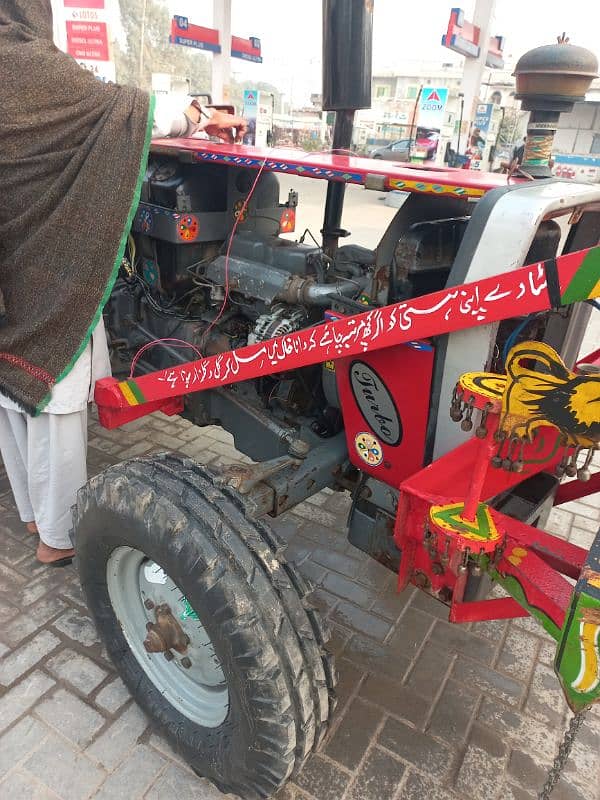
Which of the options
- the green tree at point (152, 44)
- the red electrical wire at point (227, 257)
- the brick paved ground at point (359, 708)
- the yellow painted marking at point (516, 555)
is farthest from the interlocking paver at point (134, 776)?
the green tree at point (152, 44)

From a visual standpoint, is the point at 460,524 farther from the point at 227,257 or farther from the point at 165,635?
the point at 227,257

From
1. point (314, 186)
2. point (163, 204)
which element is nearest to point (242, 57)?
point (314, 186)

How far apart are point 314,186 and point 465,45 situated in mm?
5969

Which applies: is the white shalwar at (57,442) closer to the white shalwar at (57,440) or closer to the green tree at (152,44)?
the white shalwar at (57,440)

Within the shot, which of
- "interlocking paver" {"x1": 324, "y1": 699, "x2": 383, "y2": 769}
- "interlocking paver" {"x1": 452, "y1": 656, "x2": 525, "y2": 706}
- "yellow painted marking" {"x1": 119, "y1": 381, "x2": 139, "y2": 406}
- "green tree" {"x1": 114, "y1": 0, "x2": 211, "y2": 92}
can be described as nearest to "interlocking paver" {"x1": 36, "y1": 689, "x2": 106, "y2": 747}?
"interlocking paver" {"x1": 324, "y1": 699, "x2": 383, "y2": 769}

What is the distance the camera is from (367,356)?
6.20 feet

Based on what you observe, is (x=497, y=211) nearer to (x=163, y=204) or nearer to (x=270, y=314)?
(x=270, y=314)

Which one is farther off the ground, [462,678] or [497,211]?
[497,211]

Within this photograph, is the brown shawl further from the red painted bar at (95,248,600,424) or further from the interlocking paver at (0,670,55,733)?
the interlocking paver at (0,670,55,733)

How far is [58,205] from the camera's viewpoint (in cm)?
205

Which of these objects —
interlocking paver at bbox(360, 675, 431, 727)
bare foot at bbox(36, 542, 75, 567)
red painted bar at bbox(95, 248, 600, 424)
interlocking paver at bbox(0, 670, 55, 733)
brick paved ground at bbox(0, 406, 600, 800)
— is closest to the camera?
red painted bar at bbox(95, 248, 600, 424)

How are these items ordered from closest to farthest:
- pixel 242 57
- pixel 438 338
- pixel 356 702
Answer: pixel 438 338 → pixel 356 702 → pixel 242 57

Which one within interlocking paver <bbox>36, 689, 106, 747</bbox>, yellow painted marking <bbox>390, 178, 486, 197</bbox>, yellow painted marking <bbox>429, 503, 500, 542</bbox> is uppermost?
yellow painted marking <bbox>390, 178, 486, 197</bbox>

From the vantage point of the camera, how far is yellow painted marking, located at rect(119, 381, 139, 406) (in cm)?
240
